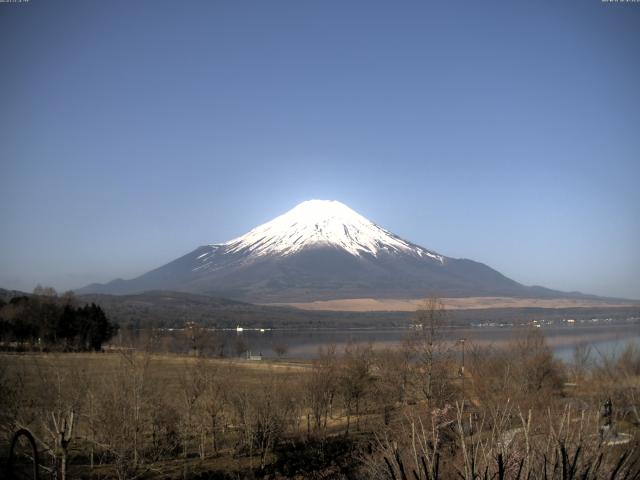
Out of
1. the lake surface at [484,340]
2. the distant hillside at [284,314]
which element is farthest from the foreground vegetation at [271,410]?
the distant hillside at [284,314]

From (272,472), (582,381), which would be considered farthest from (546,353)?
(272,472)

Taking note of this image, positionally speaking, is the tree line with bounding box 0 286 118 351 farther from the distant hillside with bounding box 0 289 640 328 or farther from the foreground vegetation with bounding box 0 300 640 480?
the distant hillside with bounding box 0 289 640 328

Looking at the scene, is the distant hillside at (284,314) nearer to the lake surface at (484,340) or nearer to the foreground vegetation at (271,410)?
the lake surface at (484,340)

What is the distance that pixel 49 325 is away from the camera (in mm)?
65812

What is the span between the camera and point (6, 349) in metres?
57.0

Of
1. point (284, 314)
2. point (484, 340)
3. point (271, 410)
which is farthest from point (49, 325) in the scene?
point (284, 314)

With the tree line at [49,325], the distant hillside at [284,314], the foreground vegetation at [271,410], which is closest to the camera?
the foreground vegetation at [271,410]

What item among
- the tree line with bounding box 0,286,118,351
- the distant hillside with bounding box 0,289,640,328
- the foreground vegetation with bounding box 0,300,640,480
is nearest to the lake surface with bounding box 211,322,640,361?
the foreground vegetation with bounding box 0,300,640,480

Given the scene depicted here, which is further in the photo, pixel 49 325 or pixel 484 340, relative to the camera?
pixel 484 340

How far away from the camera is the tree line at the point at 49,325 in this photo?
211 feet

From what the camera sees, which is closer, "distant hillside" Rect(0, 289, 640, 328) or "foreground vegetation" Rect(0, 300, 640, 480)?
"foreground vegetation" Rect(0, 300, 640, 480)

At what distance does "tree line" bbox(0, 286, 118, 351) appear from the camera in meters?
64.4

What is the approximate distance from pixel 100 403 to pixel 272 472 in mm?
7465

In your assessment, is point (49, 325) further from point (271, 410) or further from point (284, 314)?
point (284, 314)
